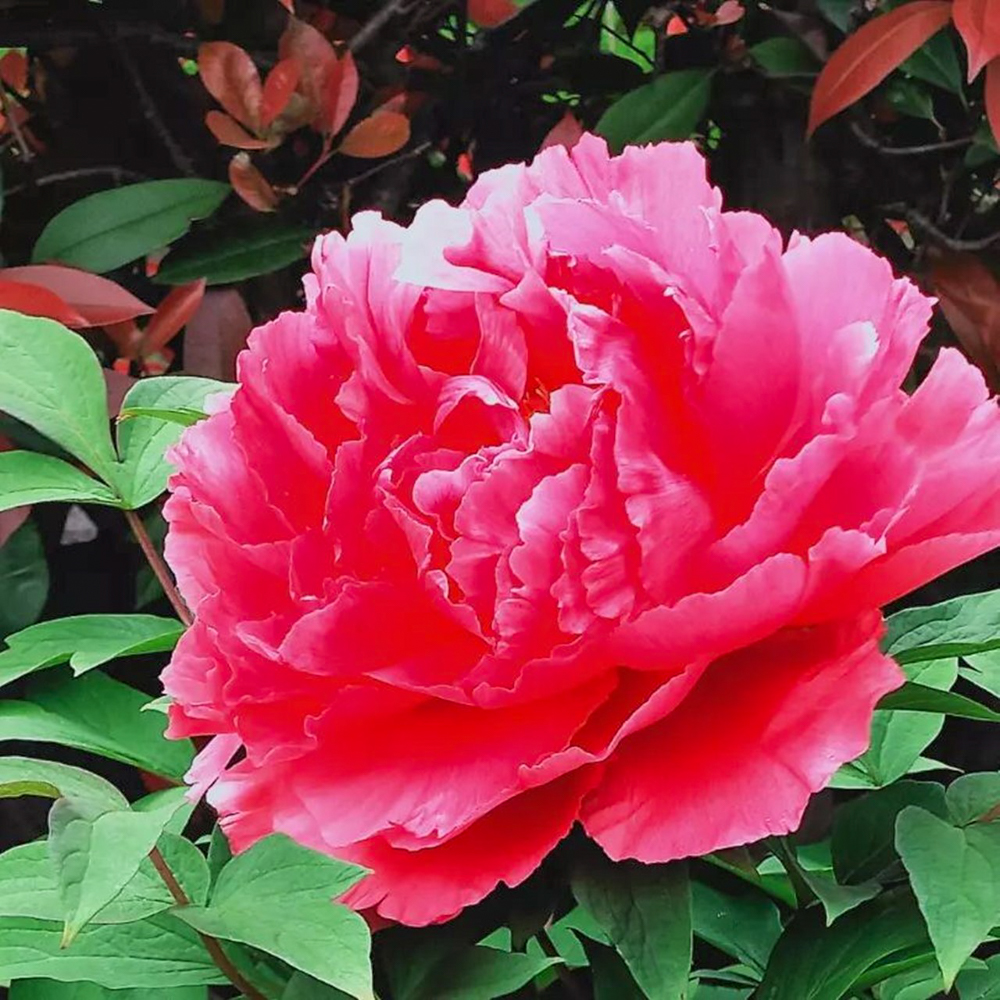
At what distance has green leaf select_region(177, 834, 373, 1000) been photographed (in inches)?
11.1

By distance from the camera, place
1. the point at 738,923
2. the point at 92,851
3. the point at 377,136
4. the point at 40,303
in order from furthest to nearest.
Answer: the point at 377,136, the point at 40,303, the point at 738,923, the point at 92,851

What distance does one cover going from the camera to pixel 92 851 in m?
0.28

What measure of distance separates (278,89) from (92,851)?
1.56 ft

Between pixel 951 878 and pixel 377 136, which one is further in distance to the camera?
pixel 377 136

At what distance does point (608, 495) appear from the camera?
302 mm

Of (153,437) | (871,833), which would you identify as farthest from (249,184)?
(871,833)

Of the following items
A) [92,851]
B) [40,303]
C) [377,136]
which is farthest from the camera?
[377,136]

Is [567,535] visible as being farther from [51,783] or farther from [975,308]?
[975,308]

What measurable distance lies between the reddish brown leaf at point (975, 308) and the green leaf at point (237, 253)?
36cm

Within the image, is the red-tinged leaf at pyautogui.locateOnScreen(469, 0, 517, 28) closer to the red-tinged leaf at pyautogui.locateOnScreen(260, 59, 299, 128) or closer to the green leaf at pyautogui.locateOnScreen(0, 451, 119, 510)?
the red-tinged leaf at pyautogui.locateOnScreen(260, 59, 299, 128)

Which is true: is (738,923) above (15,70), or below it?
below

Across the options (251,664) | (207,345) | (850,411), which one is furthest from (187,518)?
(207,345)

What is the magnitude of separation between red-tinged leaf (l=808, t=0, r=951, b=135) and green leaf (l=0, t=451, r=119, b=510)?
0.40 m

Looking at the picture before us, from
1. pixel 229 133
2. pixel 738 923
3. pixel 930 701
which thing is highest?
pixel 229 133
